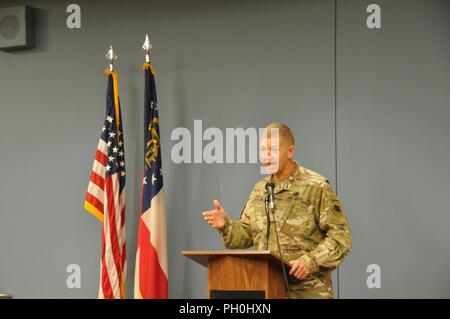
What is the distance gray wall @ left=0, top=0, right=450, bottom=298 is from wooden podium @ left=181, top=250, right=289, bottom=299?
218 centimetres

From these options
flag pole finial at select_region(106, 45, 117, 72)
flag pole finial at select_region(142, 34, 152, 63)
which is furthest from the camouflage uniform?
flag pole finial at select_region(106, 45, 117, 72)

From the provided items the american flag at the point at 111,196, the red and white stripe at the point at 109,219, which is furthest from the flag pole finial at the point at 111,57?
the red and white stripe at the point at 109,219

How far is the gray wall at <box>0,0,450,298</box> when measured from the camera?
17.3 feet

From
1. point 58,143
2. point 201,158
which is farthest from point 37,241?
point 201,158

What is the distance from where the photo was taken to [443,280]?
202 inches

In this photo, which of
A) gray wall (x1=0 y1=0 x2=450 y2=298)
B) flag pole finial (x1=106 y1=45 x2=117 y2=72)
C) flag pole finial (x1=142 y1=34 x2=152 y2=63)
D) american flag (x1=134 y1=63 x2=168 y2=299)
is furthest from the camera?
flag pole finial (x1=106 y1=45 x2=117 y2=72)

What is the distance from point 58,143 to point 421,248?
321 cm

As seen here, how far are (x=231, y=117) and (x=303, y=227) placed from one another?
2.14m

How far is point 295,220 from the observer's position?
3814 millimetres

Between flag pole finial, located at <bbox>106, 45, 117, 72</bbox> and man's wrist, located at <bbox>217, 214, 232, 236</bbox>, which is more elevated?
flag pole finial, located at <bbox>106, 45, 117, 72</bbox>

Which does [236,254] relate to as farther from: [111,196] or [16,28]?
[16,28]

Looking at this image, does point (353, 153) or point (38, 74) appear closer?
point (353, 153)

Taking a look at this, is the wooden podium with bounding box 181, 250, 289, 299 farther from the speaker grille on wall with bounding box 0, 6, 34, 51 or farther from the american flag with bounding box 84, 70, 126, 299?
the speaker grille on wall with bounding box 0, 6, 34, 51
